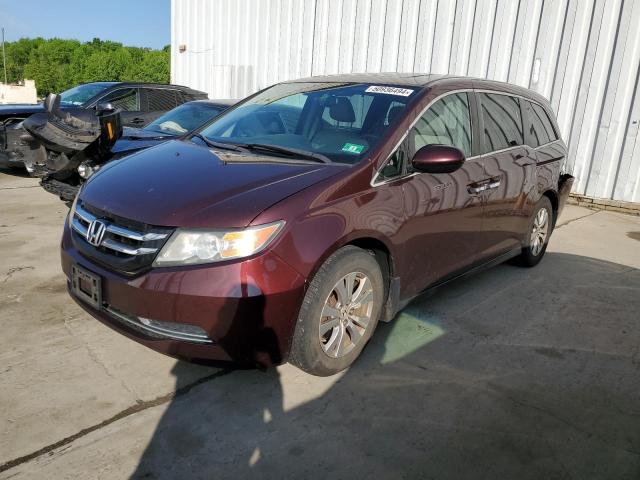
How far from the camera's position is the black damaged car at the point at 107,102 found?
7.38m

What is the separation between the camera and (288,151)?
10.2 ft

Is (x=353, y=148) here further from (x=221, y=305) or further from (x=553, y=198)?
(x=553, y=198)

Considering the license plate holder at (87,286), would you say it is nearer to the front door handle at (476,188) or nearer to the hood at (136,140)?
the front door handle at (476,188)

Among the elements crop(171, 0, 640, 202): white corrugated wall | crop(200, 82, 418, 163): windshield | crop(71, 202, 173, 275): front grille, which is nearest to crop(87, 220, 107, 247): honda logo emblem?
crop(71, 202, 173, 275): front grille

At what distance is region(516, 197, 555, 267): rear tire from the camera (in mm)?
4633

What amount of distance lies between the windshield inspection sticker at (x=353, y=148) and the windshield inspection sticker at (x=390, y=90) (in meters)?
0.55

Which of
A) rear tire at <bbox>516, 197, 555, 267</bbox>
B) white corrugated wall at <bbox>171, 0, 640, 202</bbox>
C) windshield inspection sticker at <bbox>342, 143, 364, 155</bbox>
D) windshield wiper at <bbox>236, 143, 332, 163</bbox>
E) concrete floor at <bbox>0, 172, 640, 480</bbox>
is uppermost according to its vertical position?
white corrugated wall at <bbox>171, 0, 640, 202</bbox>

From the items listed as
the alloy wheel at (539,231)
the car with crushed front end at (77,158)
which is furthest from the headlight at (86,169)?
the alloy wheel at (539,231)

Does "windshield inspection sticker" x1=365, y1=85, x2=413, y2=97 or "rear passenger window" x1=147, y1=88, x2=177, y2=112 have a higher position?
"windshield inspection sticker" x1=365, y1=85, x2=413, y2=97

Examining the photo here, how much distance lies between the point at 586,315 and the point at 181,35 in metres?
13.9

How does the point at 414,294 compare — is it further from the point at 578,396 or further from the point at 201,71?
the point at 201,71

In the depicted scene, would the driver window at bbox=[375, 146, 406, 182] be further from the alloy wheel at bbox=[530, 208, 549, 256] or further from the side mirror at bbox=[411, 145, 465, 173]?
the alloy wheel at bbox=[530, 208, 549, 256]

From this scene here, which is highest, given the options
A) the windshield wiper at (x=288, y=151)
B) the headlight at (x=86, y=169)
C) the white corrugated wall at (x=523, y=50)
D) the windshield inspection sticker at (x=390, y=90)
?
the white corrugated wall at (x=523, y=50)

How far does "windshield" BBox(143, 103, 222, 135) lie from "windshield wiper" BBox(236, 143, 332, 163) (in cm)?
321
